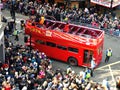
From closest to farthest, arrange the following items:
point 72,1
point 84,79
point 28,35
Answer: point 84,79 → point 28,35 → point 72,1

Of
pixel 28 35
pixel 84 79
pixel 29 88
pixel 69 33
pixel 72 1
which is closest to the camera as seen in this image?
pixel 29 88

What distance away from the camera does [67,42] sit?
3834cm

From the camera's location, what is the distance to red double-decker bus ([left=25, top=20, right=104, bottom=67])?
3769cm

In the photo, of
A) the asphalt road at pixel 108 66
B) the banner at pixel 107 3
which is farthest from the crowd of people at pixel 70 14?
the asphalt road at pixel 108 66

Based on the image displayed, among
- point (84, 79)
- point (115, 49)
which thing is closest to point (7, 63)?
point (84, 79)

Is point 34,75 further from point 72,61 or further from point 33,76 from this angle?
point 72,61

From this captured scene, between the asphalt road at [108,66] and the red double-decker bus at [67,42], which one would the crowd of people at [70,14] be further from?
the red double-decker bus at [67,42]

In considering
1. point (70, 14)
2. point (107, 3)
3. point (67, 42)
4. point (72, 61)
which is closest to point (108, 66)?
point (72, 61)

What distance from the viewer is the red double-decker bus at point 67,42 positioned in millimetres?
37688

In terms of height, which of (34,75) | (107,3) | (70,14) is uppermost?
(107,3)

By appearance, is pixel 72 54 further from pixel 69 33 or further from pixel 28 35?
pixel 28 35

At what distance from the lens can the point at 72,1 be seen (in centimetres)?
5066

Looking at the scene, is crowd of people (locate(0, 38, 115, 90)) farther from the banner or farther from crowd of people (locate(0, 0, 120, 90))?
the banner

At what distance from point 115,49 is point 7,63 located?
12767mm
